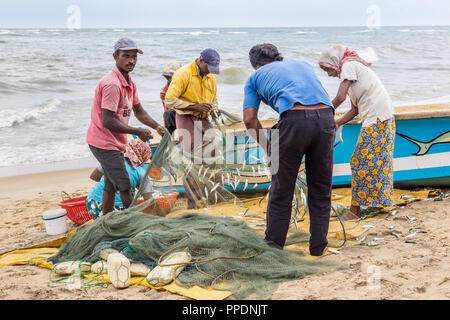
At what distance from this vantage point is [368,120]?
4.66 meters

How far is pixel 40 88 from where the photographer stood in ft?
55.2

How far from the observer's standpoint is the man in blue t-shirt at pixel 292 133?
3465mm

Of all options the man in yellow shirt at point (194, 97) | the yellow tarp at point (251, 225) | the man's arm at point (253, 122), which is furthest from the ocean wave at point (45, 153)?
the man's arm at point (253, 122)

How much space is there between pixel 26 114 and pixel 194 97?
29.8ft

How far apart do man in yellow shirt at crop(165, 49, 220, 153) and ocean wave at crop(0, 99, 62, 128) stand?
8295 millimetres

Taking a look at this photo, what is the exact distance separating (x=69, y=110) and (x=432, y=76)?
617 inches

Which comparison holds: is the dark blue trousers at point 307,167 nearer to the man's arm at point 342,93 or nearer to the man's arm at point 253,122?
the man's arm at point 253,122

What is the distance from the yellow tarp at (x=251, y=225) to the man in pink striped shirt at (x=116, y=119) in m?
0.88

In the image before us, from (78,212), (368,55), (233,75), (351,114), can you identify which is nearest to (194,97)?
(351,114)

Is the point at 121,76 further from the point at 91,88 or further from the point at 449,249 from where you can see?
the point at 91,88

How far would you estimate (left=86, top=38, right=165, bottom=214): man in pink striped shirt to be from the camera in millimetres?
4238

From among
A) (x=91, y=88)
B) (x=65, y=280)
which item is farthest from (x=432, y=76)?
(x=65, y=280)

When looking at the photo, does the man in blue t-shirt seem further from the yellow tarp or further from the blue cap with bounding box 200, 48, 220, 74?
the blue cap with bounding box 200, 48, 220, 74

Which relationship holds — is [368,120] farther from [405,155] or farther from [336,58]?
[405,155]
